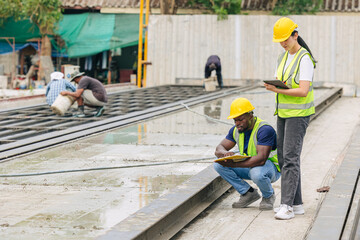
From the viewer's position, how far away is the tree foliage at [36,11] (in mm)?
25750

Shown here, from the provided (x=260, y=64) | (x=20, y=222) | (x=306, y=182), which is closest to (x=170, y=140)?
(x=306, y=182)

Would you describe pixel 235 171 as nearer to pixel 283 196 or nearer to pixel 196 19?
pixel 283 196

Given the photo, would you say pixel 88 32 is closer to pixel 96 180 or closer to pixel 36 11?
pixel 36 11

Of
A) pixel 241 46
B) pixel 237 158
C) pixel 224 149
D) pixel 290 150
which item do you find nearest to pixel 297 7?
pixel 241 46

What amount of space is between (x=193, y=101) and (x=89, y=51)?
11024mm

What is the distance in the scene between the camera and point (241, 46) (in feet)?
79.2

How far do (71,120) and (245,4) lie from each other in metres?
16.2

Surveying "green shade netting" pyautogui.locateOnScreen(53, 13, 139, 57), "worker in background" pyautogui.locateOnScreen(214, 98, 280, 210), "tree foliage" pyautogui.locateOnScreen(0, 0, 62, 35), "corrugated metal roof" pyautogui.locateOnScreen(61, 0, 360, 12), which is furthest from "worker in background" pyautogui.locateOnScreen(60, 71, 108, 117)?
"corrugated metal roof" pyautogui.locateOnScreen(61, 0, 360, 12)

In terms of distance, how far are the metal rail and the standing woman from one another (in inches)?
169

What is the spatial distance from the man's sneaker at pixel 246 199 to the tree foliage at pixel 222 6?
1835 cm

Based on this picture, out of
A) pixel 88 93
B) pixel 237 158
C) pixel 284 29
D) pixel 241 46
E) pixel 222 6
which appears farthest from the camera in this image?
pixel 222 6

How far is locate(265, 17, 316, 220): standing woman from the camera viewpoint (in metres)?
5.72

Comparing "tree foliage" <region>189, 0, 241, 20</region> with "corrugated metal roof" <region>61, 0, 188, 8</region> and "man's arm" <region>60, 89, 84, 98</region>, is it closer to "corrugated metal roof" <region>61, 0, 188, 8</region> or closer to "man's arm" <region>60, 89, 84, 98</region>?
"corrugated metal roof" <region>61, 0, 188, 8</region>

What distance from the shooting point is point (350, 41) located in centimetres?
2356
